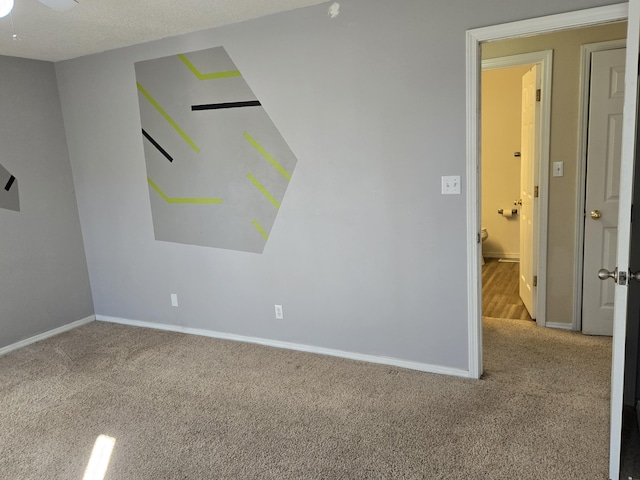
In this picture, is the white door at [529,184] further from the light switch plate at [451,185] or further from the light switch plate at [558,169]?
the light switch plate at [451,185]

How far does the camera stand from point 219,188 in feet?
11.3

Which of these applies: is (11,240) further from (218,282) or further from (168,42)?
(168,42)

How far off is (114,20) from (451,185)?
7.56ft

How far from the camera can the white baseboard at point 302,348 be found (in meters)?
2.95

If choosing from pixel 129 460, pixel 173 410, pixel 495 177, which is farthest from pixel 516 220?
pixel 129 460

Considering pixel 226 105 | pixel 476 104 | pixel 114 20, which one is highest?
pixel 114 20

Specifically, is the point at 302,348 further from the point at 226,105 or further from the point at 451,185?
the point at 226,105

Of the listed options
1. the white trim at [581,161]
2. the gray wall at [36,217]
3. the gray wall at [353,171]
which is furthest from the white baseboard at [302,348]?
the white trim at [581,161]

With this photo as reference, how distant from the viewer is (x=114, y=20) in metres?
2.88

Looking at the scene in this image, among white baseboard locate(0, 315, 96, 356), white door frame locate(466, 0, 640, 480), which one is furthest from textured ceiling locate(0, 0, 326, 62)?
white baseboard locate(0, 315, 96, 356)

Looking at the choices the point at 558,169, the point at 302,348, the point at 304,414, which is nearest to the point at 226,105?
the point at 302,348

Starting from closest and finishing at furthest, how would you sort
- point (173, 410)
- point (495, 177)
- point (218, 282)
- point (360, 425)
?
point (360, 425) → point (173, 410) → point (218, 282) → point (495, 177)

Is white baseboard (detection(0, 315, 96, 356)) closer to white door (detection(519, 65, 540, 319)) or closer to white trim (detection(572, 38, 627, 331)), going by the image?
white door (detection(519, 65, 540, 319))

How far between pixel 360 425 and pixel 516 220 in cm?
441
